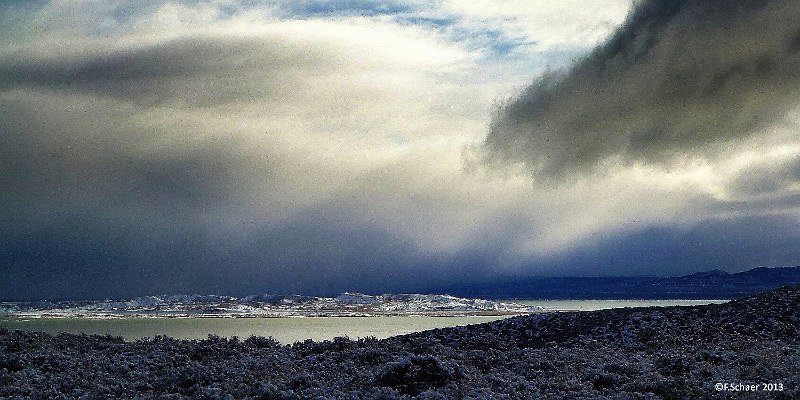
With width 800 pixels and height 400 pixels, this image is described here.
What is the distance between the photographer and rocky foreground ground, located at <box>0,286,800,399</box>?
17.8m

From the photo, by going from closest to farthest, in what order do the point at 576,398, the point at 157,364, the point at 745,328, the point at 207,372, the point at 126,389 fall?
the point at 576,398, the point at 126,389, the point at 207,372, the point at 157,364, the point at 745,328

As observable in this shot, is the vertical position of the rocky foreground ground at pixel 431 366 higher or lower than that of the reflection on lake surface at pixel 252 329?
higher

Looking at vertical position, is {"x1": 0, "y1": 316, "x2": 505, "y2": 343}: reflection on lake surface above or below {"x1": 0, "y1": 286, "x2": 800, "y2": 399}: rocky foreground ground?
below

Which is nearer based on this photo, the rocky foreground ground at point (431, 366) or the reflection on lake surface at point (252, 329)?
the rocky foreground ground at point (431, 366)

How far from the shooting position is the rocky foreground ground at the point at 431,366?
1780 centimetres

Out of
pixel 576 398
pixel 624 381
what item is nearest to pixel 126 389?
pixel 576 398

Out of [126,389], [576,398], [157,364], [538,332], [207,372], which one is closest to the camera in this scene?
[576,398]

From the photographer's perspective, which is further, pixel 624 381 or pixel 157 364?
pixel 157 364

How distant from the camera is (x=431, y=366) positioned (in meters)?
19.6

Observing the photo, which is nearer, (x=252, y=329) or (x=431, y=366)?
(x=431, y=366)

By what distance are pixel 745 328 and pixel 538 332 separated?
9.26 meters

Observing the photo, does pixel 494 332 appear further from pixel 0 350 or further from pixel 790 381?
pixel 0 350

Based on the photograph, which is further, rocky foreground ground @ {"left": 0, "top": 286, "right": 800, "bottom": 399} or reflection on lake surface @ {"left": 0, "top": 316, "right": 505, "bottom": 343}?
reflection on lake surface @ {"left": 0, "top": 316, "right": 505, "bottom": 343}

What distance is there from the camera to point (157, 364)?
2202 centimetres
